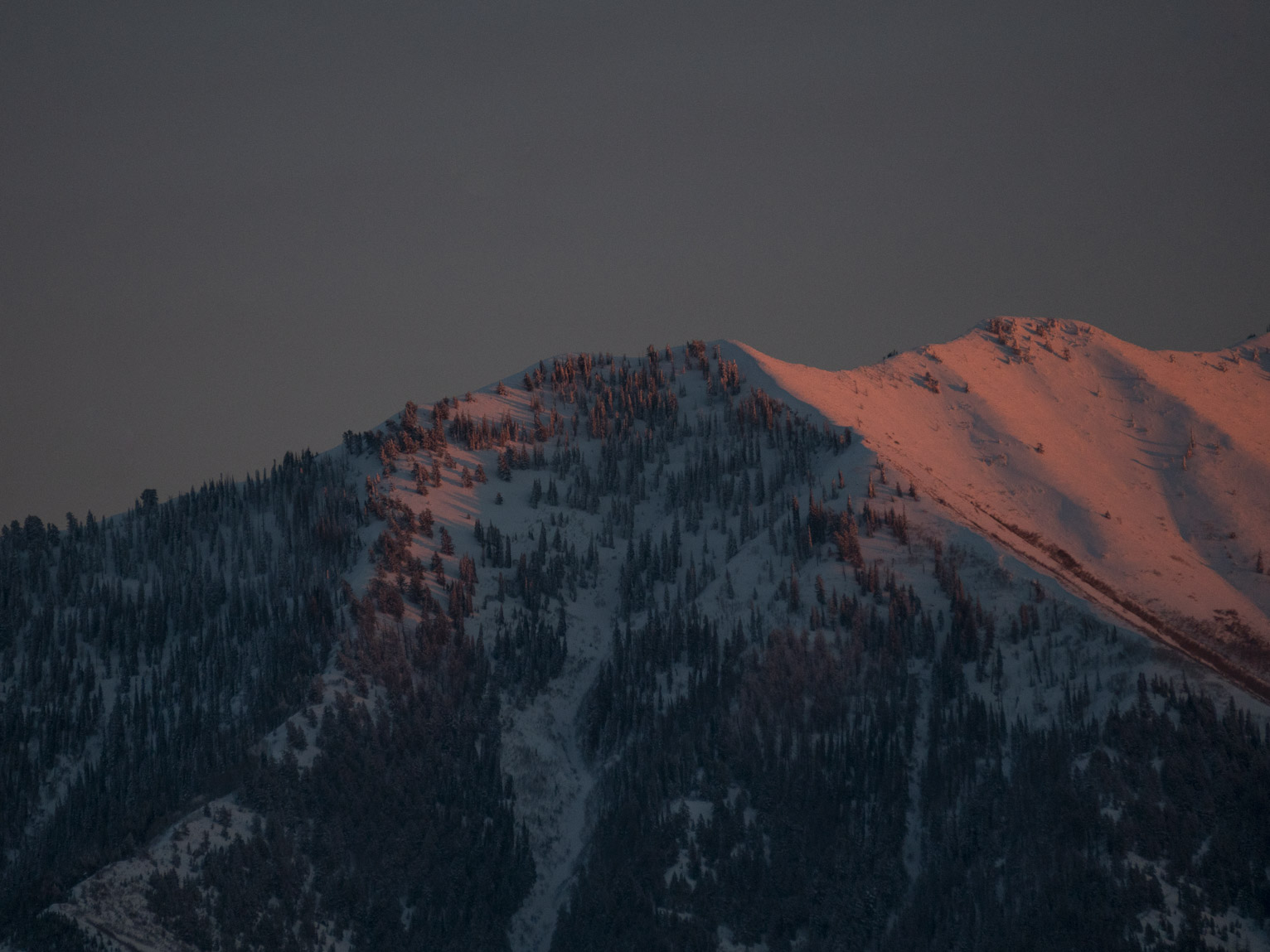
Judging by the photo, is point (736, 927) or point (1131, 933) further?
point (736, 927)

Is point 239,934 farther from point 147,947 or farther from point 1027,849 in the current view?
point 1027,849

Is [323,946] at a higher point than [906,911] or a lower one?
higher

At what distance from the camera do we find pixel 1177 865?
19125 cm

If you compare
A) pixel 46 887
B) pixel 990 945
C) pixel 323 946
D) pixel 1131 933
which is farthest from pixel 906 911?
pixel 46 887

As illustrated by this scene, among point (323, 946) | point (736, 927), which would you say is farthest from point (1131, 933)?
point (323, 946)

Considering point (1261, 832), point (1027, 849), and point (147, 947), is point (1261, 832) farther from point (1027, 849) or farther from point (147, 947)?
point (147, 947)

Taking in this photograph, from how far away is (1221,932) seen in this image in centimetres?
18562

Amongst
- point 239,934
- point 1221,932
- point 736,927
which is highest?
point 239,934

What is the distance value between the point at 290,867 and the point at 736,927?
5501cm

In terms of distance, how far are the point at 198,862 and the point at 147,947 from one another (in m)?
12.3

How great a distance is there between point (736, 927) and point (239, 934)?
2334 inches

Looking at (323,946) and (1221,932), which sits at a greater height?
(323,946)

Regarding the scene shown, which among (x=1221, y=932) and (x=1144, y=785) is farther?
(x=1144, y=785)

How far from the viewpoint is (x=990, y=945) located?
191m
